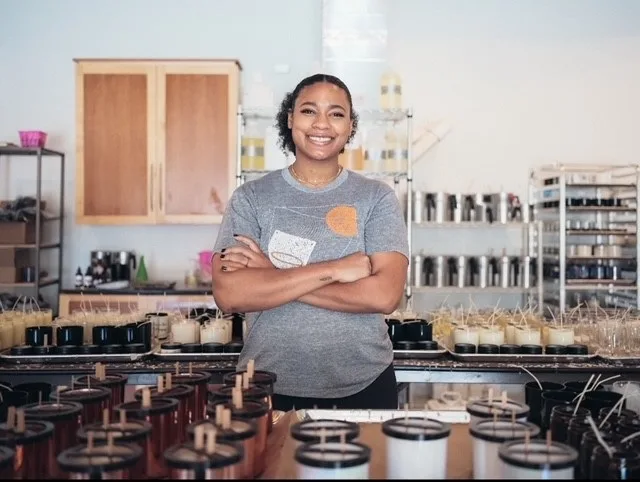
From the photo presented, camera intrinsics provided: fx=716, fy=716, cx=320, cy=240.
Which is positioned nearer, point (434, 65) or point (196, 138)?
point (196, 138)

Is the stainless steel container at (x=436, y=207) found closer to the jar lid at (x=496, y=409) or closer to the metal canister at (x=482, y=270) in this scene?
the metal canister at (x=482, y=270)

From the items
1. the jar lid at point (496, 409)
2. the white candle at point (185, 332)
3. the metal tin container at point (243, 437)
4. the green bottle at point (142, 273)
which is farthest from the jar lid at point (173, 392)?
the green bottle at point (142, 273)

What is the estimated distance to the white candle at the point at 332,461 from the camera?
107cm

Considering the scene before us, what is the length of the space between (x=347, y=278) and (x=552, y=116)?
4.09 metres

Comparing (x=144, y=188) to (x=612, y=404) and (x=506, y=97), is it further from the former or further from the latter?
(x=612, y=404)

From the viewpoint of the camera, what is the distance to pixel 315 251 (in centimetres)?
201

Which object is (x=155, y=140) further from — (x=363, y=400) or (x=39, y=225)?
(x=363, y=400)

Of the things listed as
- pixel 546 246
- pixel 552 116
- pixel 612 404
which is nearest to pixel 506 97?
pixel 552 116

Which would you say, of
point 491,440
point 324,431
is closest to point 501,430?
point 491,440

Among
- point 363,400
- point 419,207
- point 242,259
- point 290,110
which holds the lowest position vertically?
point 363,400

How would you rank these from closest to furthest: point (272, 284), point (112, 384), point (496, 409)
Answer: point (496, 409) → point (112, 384) → point (272, 284)

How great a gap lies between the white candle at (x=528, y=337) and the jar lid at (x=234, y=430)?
1895 mm

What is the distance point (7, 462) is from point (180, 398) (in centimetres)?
40

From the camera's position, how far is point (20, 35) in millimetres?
5469
